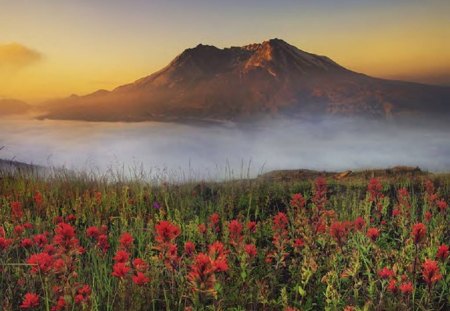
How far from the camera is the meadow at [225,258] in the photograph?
398 cm

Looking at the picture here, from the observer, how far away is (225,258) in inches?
150

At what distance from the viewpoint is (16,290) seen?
5.12 m

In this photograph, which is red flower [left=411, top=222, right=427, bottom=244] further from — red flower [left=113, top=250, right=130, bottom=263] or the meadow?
red flower [left=113, top=250, right=130, bottom=263]

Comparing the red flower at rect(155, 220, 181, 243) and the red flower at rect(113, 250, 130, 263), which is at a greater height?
the red flower at rect(155, 220, 181, 243)

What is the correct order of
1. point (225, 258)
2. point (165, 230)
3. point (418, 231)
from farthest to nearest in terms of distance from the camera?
point (418, 231) < point (225, 258) < point (165, 230)

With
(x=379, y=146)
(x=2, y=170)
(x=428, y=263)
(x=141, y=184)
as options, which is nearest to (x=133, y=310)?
(x=428, y=263)

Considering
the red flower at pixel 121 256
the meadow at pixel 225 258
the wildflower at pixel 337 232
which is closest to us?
the red flower at pixel 121 256

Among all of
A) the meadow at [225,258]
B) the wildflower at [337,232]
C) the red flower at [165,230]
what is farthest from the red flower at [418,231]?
the red flower at [165,230]

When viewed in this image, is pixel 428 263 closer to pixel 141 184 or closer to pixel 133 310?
pixel 133 310

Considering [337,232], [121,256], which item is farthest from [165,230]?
[337,232]

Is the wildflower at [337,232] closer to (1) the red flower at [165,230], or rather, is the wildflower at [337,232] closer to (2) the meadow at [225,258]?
(2) the meadow at [225,258]

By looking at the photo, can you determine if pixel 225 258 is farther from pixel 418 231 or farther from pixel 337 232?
pixel 418 231

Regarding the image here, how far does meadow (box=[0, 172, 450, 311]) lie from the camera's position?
13.1ft

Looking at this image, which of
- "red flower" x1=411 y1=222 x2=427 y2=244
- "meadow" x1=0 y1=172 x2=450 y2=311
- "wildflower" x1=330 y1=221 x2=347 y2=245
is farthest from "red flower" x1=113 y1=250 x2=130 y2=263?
"red flower" x1=411 y1=222 x2=427 y2=244
